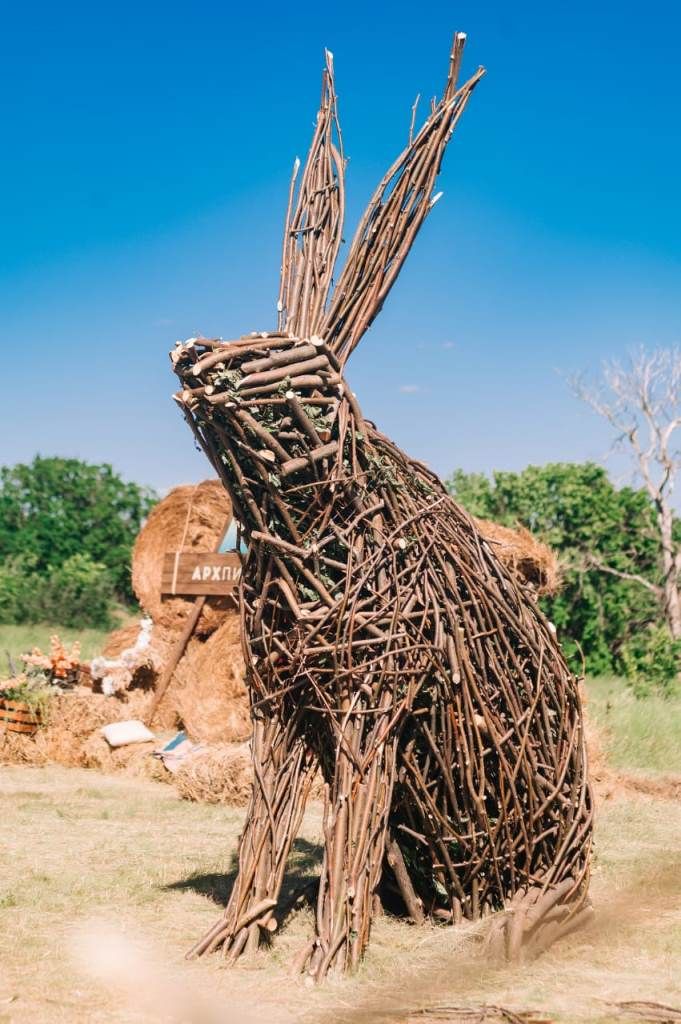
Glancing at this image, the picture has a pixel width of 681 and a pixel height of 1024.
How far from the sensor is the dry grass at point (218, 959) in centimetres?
408

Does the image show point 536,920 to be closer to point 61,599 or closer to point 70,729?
point 70,729

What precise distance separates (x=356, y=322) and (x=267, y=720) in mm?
1790

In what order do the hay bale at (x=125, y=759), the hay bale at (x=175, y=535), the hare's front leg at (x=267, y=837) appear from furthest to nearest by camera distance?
the hay bale at (x=175, y=535)
the hay bale at (x=125, y=759)
the hare's front leg at (x=267, y=837)

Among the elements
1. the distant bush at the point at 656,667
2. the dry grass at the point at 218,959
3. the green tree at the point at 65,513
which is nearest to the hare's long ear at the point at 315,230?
the dry grass at the point at 218,959

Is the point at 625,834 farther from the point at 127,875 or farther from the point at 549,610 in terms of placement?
the point at 549,610

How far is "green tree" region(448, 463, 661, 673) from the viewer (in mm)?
17688

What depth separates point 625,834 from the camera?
299 inches

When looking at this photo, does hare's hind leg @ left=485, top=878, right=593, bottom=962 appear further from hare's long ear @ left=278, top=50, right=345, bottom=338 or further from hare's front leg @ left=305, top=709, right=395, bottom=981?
hare's long ear @ left=278, top=50, right=345, bottom=338

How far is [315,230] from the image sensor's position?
15.4ft

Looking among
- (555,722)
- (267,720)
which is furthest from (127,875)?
(555,722)

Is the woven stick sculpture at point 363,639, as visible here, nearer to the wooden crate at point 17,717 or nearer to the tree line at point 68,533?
the wooden crate at point 17,717

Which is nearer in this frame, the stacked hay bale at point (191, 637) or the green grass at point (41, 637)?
the stacked hay bale at point (191, 637)

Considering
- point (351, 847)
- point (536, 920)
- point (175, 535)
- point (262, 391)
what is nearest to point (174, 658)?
point (175, 535)

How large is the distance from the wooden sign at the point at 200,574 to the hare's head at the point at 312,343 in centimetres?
725
